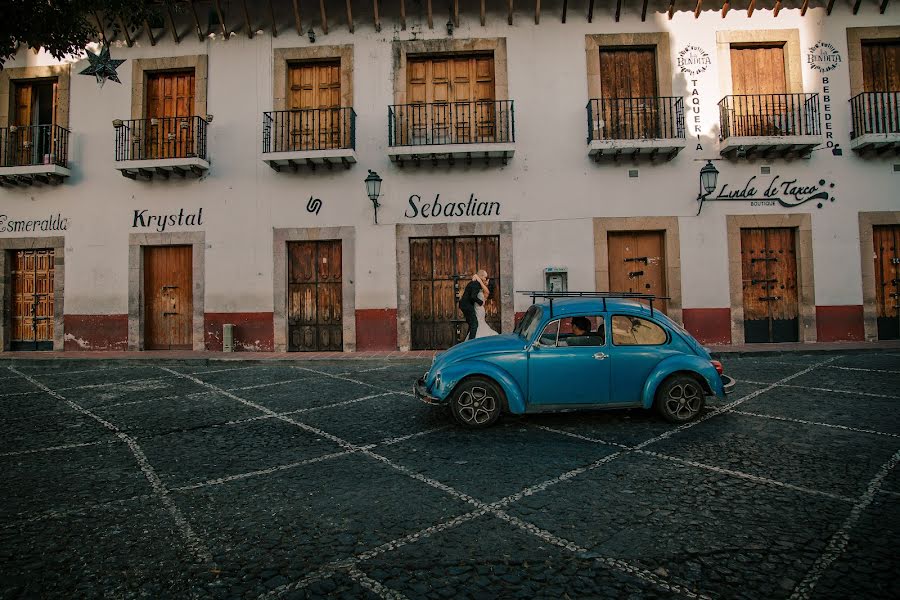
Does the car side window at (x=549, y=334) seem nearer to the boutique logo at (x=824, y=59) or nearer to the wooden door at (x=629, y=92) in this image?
the wooden door at (x=629, y=92)

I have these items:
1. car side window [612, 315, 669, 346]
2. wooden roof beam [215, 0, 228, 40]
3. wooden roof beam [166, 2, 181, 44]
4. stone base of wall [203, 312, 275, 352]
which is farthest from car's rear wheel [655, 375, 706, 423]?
wooden roof beam [166, 2, 181, 44]

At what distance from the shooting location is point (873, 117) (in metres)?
11.9

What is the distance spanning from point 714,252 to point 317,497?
11.2 metres

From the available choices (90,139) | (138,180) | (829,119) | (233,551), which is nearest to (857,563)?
(233,551)

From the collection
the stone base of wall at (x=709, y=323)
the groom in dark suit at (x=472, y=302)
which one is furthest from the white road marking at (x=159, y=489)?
the stone base of wall at (x=709, y=323)

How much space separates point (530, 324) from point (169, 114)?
12.0 m

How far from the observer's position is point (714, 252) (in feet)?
39.4

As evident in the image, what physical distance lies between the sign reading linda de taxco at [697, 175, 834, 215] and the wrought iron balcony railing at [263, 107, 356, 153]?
8.50 metres

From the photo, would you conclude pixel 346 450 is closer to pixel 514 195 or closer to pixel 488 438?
pixel 488 438

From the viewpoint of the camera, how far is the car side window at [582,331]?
5535 mm

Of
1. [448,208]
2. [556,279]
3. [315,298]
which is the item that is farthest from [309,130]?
[556,279]

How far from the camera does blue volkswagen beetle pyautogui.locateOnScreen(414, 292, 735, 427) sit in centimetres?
542

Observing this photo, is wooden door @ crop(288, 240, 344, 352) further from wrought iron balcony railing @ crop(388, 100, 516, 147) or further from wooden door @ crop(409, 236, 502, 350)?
wrought iron balcony railing @ crop(388, 100, 516, 147)

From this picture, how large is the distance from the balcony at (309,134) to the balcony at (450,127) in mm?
1053
